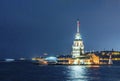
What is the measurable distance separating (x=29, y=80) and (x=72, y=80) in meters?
8.73

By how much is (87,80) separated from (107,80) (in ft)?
13.4

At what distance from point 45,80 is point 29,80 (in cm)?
392

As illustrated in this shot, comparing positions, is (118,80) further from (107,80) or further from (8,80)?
(8,80)

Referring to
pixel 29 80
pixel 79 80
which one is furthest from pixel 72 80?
pixel 29 80

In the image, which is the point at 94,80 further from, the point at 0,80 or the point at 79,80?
the point at 0,80

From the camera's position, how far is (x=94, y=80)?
325ft

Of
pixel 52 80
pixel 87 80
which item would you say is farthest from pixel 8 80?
pixel 87 80

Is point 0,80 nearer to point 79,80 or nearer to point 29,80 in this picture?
point 29,80

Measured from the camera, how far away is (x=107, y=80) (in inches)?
3863

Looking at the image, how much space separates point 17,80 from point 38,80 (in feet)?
14.6

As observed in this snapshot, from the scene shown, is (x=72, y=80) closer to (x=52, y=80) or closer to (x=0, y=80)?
(x=52, y=80)

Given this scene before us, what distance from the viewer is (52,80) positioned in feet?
331

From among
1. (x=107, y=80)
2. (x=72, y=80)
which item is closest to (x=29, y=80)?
(x=72, y=80)

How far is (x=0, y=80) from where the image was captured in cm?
9800
